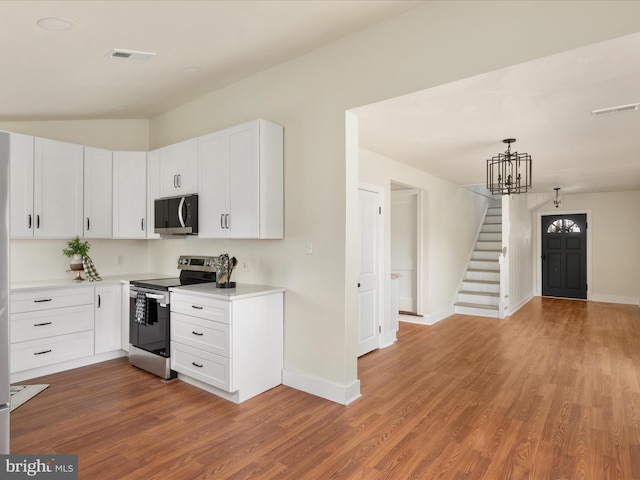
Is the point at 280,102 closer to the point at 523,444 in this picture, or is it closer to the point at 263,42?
the point at 263,42

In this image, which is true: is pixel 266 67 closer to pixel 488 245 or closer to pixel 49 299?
pixel 49 299

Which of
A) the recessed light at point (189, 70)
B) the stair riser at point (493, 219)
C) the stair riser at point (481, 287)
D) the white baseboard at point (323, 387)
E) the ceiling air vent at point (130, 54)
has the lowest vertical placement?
the white baseboard at point (323, 387)

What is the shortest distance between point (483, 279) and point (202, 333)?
619 centimetres

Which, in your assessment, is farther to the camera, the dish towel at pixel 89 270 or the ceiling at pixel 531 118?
the dish towel at pixel 89 270

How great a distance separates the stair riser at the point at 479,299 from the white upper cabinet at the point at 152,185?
222 inches

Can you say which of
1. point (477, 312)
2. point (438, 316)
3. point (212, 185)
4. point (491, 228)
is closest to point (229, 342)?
point (212, 185)

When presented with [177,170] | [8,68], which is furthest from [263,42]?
[8,68]

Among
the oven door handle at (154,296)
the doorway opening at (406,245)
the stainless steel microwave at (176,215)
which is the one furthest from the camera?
the doorway opening at (406,245)

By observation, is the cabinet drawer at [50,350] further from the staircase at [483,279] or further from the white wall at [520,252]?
the white wall at [520,252]

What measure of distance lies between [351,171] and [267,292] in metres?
1.27

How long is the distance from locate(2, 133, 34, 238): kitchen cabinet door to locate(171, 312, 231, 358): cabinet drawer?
5.74 ft

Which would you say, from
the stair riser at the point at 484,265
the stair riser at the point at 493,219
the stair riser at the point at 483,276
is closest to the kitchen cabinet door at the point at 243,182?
the stair riser at the point at 483,276

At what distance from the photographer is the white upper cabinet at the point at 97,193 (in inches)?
167

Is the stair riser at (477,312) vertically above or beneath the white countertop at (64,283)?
beneath
